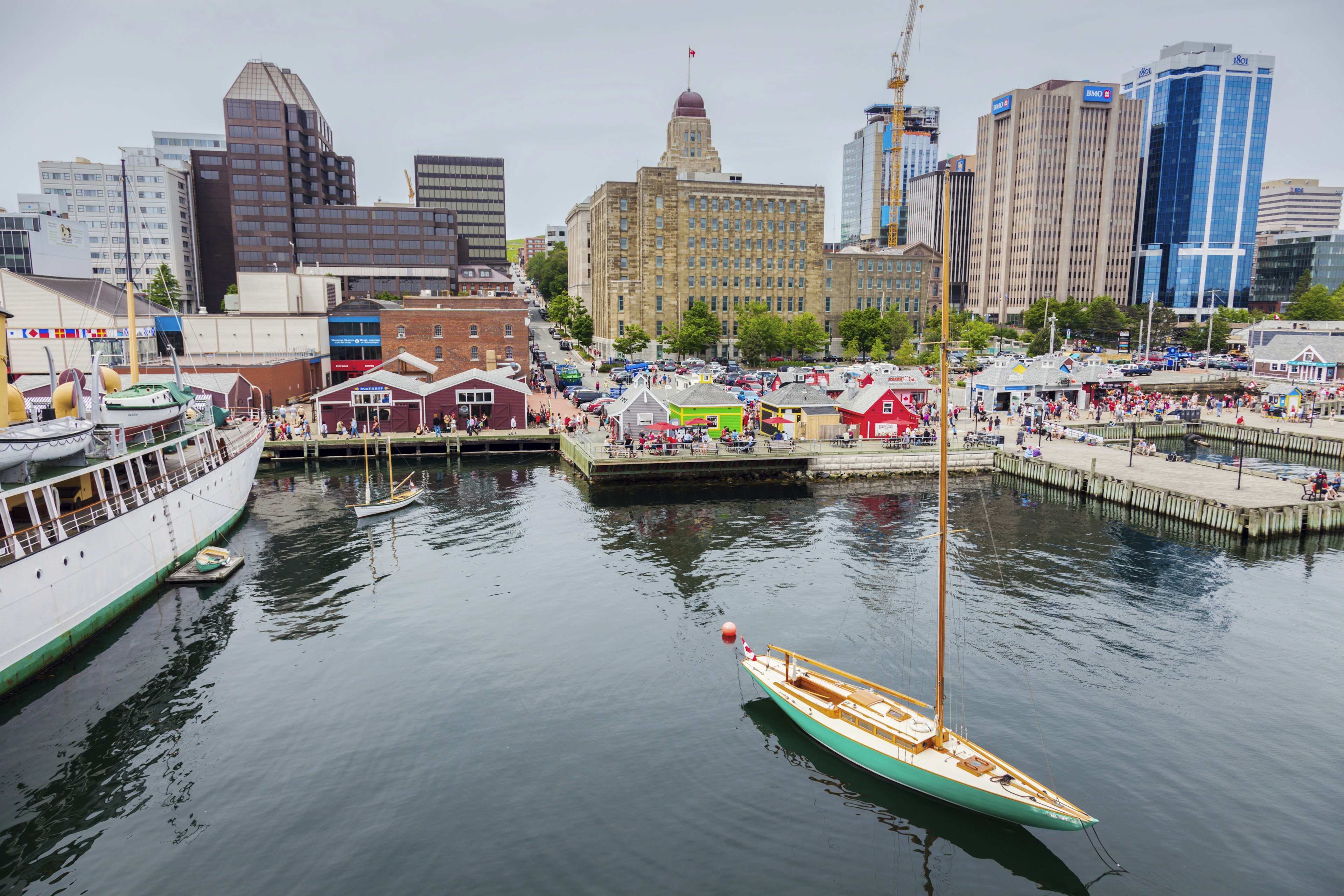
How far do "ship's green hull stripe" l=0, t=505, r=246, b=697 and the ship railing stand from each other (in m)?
3.42

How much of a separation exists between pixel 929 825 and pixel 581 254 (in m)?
163

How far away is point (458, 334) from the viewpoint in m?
89.5

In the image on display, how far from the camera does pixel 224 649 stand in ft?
97.2

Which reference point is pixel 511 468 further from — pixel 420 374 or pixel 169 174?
pixel 169 174

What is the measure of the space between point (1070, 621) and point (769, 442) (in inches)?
1301

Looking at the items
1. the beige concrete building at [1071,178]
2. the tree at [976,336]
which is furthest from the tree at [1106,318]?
the beige concrete building at [1071,178]

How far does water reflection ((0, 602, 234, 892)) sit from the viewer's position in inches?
738

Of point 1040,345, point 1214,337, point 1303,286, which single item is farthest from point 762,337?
point 1303,286

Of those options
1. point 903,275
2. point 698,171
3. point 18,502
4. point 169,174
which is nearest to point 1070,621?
point 18,502

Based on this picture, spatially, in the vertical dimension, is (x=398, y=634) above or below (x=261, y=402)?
below

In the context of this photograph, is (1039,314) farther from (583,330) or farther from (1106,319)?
(583,330)

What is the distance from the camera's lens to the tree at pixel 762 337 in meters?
117

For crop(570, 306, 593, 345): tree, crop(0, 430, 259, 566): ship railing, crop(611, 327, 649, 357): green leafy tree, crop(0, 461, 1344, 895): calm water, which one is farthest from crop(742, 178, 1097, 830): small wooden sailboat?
crop(570, 306, 593, 345): tree

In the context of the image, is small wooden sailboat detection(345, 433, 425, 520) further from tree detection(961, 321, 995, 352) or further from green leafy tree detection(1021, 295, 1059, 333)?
green leafy tree detection(1021, 295, 1059, 333)
